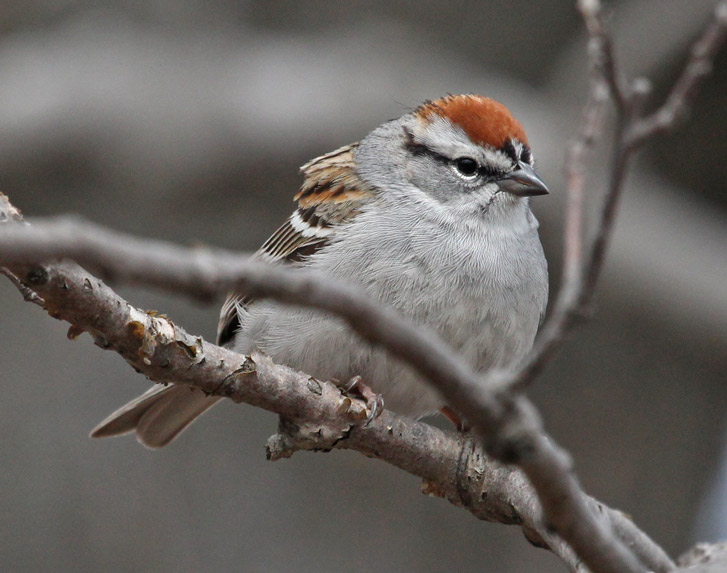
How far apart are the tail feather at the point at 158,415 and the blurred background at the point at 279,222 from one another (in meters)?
1.33

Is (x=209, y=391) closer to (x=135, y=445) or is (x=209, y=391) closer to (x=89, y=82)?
(x=135, y=445)

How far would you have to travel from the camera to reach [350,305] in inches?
49.9

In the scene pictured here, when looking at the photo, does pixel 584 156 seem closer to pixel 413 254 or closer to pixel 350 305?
pixel 350 305

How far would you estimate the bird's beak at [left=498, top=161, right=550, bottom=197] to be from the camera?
11.2 ft

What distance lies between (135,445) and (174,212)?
1477mm

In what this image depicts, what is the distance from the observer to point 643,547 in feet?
9.02

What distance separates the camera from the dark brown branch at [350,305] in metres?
1.16

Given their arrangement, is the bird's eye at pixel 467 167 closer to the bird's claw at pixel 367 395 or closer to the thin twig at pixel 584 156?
the bird's claw at pixel 367 395

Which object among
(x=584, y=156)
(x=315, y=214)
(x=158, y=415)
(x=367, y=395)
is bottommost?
(x=158, y=415)

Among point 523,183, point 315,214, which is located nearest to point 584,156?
point 523,183

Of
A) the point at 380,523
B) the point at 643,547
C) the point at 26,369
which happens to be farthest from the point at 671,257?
the point at 26,369

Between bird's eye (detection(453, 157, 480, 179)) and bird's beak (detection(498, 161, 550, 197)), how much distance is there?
123 mm

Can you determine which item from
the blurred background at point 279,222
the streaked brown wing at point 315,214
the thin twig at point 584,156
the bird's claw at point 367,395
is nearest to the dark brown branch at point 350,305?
the thin twig at point 584,156

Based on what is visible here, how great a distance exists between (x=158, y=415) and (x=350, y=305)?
2.48 metres
